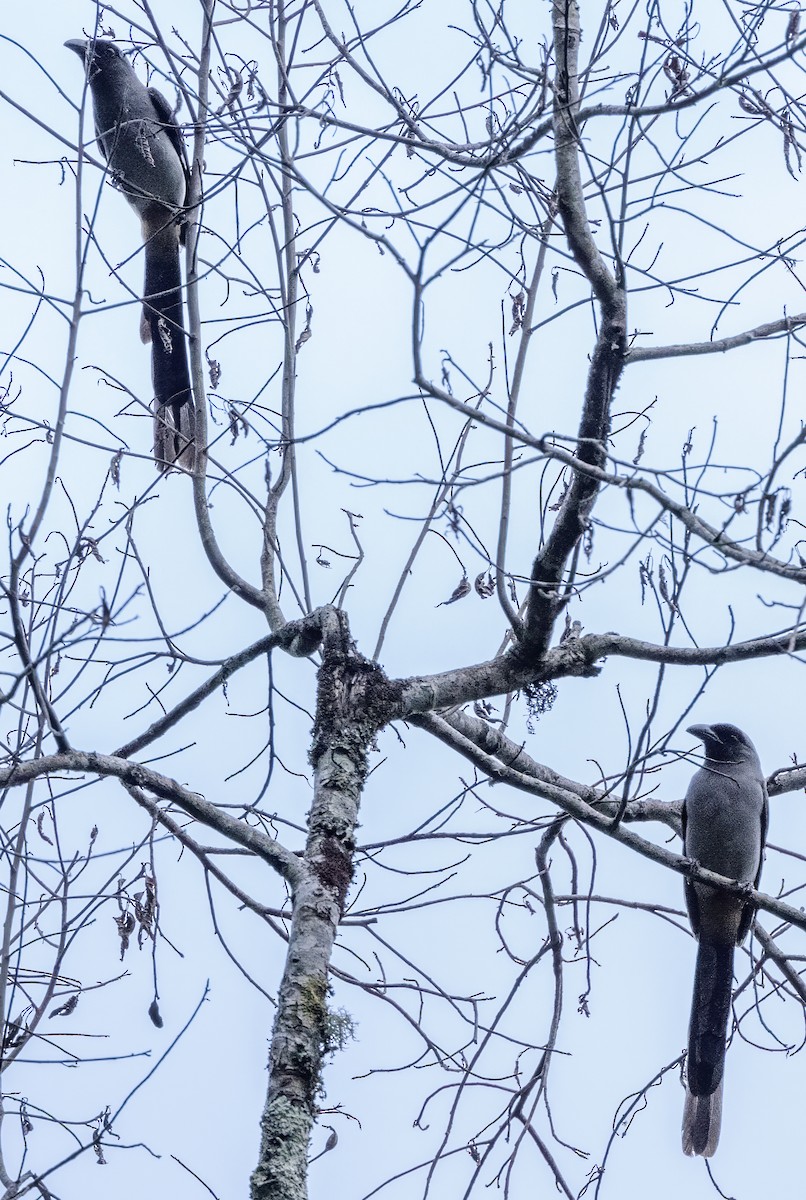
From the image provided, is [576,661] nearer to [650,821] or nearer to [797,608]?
[797,608]

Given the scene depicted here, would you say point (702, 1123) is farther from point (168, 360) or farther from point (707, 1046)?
point (168, 360)

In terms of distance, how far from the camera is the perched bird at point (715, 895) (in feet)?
14.9

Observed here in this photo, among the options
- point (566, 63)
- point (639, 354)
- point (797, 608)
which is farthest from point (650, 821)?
point (566, 63)

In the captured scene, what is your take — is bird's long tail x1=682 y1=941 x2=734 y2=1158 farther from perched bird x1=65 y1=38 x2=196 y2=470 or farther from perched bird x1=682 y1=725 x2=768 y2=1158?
perched bird x1=65 y1=38 x2=196 y2=470

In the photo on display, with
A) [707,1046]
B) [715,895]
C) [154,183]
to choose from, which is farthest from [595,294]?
[154,183]

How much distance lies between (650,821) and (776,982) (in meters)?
0.69

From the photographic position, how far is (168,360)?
502 cm

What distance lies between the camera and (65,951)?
137 inches

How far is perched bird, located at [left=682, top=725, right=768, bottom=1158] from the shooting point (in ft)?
14.9

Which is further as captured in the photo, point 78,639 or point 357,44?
point 357,44

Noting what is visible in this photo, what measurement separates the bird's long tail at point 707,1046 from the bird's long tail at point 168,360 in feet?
9.61

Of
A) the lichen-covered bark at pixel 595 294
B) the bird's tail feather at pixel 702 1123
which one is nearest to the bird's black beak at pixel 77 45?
the lichen-covered bark at pixel 595 294

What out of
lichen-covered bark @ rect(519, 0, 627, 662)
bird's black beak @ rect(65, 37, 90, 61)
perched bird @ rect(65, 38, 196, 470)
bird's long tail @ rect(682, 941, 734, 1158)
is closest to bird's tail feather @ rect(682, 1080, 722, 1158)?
bird's long tail @ rect(682, 941, 734, 1158)

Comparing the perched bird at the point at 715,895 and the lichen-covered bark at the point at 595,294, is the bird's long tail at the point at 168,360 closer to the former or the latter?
the lichen-covered bark at the point at 595,294
